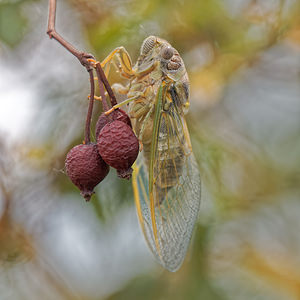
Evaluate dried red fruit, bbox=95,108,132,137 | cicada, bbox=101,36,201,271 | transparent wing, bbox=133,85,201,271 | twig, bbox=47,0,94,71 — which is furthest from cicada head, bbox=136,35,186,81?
twig, bbox=47,0,94,71

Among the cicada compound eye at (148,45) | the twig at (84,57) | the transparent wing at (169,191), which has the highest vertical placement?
the cicada compound eye at (148,45)

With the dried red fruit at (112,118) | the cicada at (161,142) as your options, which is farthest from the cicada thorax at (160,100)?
the dried red fruit at (112,118)

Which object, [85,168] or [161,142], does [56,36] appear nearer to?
[85,168]

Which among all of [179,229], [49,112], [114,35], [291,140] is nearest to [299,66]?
[291,140]

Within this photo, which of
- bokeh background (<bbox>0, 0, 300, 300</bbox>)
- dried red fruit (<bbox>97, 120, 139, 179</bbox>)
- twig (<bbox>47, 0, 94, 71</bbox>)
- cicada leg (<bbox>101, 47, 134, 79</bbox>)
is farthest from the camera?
bokeh background (<bbox>0, 0, 300, 300</bbox>)

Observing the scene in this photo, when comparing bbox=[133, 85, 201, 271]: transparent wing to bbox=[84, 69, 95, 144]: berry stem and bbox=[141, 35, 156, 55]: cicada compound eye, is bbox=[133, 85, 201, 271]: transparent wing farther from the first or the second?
bbox=[84, 69, 95, 144]: berry stem

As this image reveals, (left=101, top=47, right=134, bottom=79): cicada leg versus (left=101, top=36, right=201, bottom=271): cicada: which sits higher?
(left=101, top=47, right=134, bottom=79): cicada leg

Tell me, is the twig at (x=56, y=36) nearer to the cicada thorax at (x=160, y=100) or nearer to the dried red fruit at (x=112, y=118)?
the dried red fruit at (x=112, y=118)
